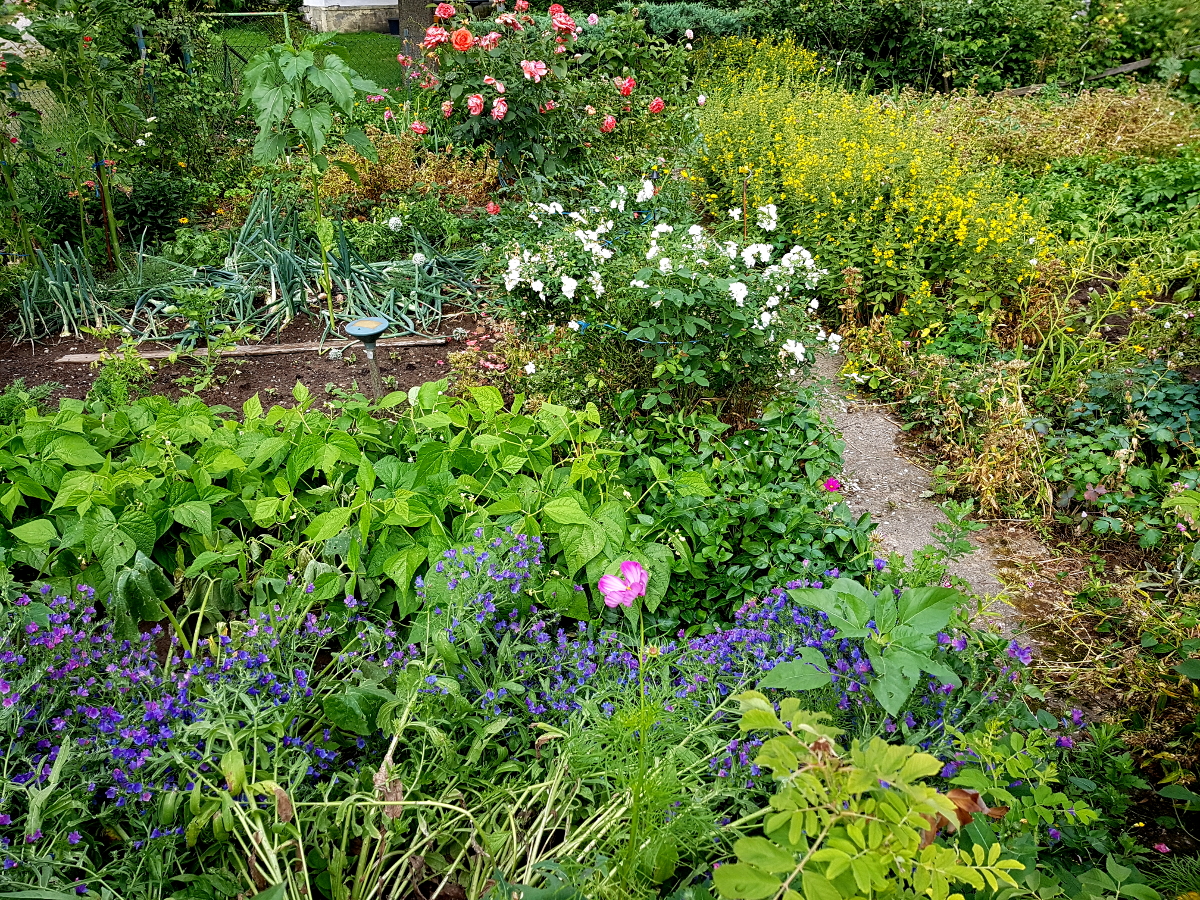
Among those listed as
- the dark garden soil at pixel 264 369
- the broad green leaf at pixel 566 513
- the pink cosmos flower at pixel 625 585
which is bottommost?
the dark garden soil at pixel 264 369

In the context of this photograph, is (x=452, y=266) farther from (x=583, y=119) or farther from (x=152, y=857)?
(x=152, y=857)

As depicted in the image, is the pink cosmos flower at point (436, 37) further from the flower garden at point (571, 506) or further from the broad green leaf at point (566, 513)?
the broad green leaf at point (566, 513)

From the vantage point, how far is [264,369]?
3.69m

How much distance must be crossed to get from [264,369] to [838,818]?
3.43 meters

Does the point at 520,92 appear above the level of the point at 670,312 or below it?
above

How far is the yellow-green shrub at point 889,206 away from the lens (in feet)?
13.7

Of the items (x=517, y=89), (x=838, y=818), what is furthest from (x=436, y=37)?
(x=838, y=818)

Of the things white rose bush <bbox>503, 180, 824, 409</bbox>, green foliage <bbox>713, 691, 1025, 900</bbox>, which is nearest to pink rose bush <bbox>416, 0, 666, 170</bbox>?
white rose bush <bbox>503, 180, 824, 409</bbox>

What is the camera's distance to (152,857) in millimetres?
1340

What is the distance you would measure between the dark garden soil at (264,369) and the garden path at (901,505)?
6.04 ft

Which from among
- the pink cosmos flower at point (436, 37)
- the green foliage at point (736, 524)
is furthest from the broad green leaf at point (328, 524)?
the pink cosmos flower at point (436, 37)

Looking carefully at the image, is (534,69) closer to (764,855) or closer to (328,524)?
(328,524)

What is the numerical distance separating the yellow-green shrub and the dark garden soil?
7.08 feet

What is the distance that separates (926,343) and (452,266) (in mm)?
2729
